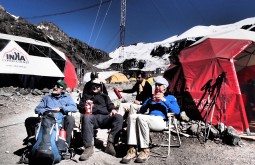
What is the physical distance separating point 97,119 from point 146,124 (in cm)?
91

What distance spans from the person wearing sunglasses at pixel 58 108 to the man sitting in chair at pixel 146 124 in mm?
991

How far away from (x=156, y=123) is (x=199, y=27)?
135802 mm

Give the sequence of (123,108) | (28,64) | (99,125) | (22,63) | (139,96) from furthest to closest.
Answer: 1. (28,64)
2. (22,63)
3. (139,96)
4. (123,108)
5. (99,125)

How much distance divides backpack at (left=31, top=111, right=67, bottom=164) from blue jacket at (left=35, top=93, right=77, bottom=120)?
460 mm

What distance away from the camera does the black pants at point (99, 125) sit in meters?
5.32

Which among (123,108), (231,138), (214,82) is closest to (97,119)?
(123,108)

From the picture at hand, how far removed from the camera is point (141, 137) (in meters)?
5.27

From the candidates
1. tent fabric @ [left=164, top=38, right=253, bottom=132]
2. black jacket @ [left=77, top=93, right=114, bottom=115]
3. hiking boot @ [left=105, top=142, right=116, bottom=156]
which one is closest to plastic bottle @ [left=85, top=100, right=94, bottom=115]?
black jacket @ [left=77, top=93, right=114, bottom=115]

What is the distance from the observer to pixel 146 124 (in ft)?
17.5

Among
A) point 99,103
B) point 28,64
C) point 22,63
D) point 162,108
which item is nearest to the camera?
point 162,108

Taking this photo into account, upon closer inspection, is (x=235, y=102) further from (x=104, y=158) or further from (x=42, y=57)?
(x=42, y=57)

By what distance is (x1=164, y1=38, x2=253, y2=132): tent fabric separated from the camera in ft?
25.3

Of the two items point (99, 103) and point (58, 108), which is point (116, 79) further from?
point (58, 108)

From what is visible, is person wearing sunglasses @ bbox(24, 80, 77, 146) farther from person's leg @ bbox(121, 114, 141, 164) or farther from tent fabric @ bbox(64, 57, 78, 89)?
tent fabric @ bbox(64, 57, 78, 89)
